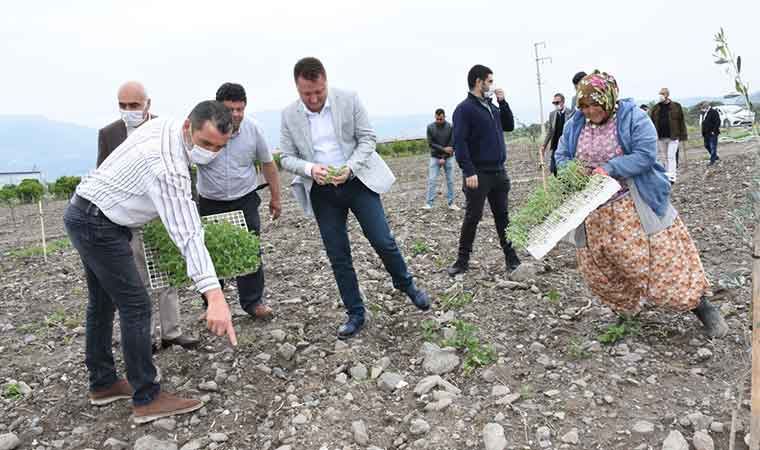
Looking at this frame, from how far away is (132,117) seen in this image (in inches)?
176

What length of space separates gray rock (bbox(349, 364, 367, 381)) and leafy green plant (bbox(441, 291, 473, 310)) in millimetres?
1312

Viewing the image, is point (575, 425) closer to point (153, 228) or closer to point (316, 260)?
point (153, 228)

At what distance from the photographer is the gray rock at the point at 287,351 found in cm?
445

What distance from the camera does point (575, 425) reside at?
130 inches

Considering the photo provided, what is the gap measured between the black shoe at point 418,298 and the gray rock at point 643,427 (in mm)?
1985

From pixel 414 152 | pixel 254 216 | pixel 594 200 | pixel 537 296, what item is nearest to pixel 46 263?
pixel 254 216

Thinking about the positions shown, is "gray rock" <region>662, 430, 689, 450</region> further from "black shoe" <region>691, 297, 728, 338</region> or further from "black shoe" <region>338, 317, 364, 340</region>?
"black shoe" <region>338, 317, 364, 340</region>

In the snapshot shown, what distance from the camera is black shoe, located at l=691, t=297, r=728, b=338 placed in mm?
4141

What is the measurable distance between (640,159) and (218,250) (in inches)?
107

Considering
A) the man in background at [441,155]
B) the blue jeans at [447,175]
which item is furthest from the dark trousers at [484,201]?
the blue jeans at [447,175]

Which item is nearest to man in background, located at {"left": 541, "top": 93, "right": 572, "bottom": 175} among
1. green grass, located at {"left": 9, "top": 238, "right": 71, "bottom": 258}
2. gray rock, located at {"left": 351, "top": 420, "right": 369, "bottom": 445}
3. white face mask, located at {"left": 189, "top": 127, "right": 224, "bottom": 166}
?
gray rock, located at {"left": 351, "top": 420, "right": 369, "bottom": 445}

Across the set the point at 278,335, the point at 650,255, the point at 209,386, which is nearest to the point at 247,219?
the point at 278,335

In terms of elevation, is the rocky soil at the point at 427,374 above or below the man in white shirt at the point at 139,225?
below

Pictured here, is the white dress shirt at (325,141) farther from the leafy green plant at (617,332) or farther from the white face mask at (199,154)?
the leafy green plant at (617,332)
